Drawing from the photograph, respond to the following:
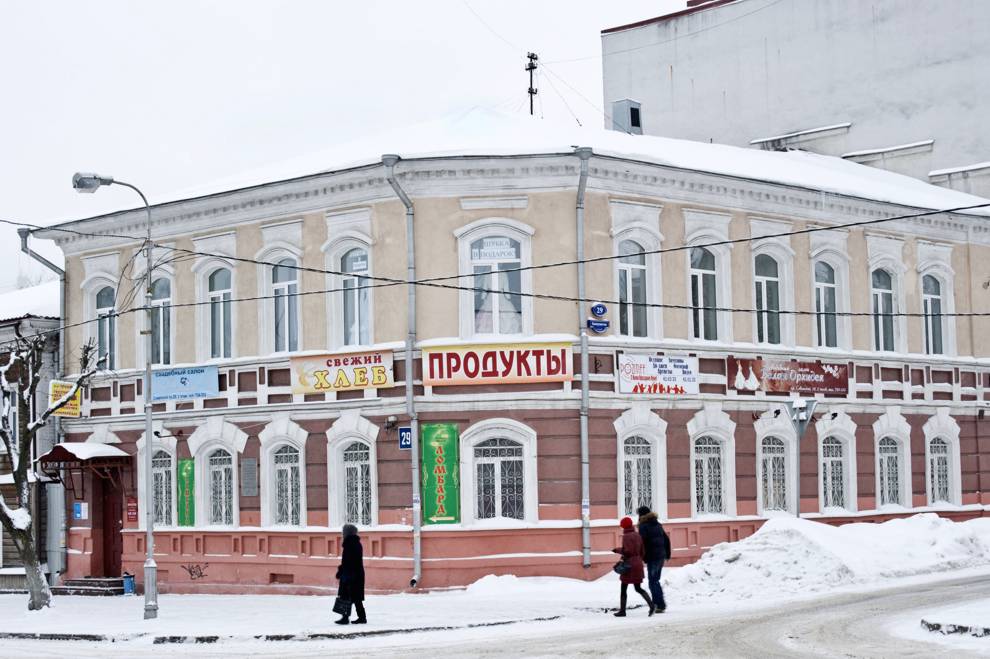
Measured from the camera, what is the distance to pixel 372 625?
21547mm

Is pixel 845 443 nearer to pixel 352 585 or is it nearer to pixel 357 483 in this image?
pixel 357 483

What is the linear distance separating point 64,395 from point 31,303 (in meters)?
5.59

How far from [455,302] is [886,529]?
892 centimetres

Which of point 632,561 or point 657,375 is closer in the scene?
point 632,561

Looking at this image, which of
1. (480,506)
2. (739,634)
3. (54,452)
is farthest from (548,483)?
(54,452)

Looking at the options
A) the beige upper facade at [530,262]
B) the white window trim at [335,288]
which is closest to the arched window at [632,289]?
the beige upper facade at [530,262]

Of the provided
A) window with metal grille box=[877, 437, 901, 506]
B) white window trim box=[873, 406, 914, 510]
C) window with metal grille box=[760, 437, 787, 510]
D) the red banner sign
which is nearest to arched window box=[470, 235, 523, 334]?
the red banner sign

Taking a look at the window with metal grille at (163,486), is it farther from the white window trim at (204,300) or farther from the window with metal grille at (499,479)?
the window with metal grille at (499,479)

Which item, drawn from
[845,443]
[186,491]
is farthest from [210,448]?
[845,443]

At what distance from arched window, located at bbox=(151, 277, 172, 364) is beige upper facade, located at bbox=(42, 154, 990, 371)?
0.12 meters

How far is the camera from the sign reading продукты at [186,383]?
30203 mm

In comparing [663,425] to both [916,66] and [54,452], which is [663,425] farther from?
[916,66]

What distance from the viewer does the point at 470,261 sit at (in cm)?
2727

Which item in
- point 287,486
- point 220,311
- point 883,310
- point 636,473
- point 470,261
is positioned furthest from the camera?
point 883,310
